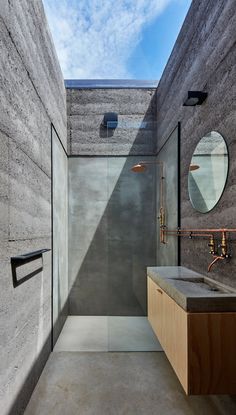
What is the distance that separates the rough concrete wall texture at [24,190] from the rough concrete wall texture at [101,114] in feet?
3.39

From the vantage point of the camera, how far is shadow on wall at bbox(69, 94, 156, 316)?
10.4 ft

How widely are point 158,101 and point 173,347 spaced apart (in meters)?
3.02

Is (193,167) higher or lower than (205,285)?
higher

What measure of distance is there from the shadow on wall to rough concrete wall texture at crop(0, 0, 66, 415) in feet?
3.40

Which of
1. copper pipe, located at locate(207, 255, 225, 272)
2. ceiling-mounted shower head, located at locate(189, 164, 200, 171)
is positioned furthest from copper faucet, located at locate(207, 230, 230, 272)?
ceiling-mounted shower head, located at locate(189, 164, 200, 171)

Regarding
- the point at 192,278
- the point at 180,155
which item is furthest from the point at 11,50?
the point at 192,278

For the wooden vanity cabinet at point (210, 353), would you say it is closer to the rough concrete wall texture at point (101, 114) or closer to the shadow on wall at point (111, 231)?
the shadow on wall at point (111, 231)

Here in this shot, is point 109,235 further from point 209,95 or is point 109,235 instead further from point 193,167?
point 209,95

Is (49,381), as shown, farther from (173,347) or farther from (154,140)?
(154,140)

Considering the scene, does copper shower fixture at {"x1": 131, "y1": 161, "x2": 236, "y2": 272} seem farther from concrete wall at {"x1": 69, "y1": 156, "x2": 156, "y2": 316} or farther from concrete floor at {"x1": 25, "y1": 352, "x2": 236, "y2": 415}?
concrete floor at {"x1": 25, "y1": 352, "x2": 236, "y2": 415}

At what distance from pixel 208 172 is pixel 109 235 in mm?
1744

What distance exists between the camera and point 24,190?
1666mm

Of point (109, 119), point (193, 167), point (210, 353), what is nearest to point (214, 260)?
point (210, 353)

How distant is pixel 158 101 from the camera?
3.34 m
